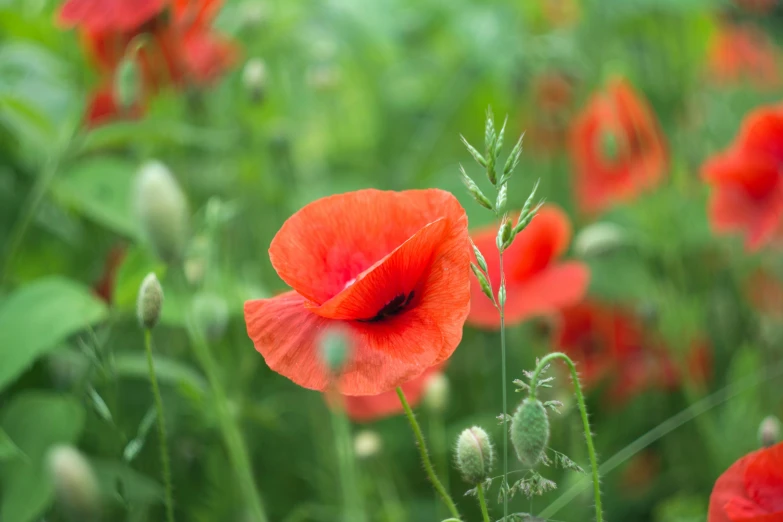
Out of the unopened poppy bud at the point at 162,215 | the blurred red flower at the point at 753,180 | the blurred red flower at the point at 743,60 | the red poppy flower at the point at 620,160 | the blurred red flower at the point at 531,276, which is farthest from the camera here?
the blurred red flower at the point at 743,60

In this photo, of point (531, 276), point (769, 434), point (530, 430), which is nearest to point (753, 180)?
point (531, 276)

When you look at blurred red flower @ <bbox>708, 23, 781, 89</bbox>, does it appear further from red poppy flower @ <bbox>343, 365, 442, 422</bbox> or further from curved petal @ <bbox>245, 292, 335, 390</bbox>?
curved petal @ <bbox>245, 292, 335, 390</bbox>

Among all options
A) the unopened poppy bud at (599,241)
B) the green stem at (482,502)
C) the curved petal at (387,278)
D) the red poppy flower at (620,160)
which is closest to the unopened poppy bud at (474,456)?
the green stem at (482,502)

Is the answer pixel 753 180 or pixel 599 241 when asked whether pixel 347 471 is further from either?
pixel 753 180

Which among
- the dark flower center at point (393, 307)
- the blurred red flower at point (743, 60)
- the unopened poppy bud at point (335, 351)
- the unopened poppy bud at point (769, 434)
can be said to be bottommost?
the unopened poppy bud at point (769, 434)

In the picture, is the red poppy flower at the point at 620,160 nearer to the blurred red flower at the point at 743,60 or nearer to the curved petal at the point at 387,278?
the blurred red flower at the point at 743,60

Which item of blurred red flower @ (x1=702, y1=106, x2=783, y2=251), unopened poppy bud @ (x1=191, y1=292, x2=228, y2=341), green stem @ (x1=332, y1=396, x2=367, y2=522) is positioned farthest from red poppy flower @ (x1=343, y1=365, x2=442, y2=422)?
blurred red flower @ (x1=702, y1=106, x2=783, y2=251)
